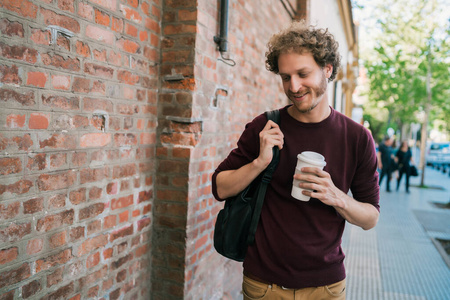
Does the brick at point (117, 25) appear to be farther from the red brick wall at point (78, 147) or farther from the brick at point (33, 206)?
the brick at point (33, 206)

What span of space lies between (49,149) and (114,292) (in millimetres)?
1000

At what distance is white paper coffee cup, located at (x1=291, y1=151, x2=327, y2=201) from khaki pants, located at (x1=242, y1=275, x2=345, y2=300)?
18.3 inches

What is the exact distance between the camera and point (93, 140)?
1815 millimetres

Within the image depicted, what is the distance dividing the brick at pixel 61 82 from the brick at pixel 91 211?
62 cm

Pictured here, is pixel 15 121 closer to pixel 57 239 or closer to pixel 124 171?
pixel 57 239

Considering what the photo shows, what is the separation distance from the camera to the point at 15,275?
1445mm

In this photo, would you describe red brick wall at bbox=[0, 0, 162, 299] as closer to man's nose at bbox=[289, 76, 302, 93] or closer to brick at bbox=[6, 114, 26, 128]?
brick at bbox=[6, 114, 26, 128]

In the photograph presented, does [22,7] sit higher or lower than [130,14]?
lower

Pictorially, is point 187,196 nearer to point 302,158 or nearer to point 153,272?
point 153,272

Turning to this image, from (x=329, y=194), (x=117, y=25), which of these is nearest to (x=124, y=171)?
(x=117, y=25)

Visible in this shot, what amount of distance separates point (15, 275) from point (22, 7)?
1086mm

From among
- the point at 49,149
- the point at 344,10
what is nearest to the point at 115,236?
the point at 49,149

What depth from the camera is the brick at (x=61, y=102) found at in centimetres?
152

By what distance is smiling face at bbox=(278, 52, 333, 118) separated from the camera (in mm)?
1616
